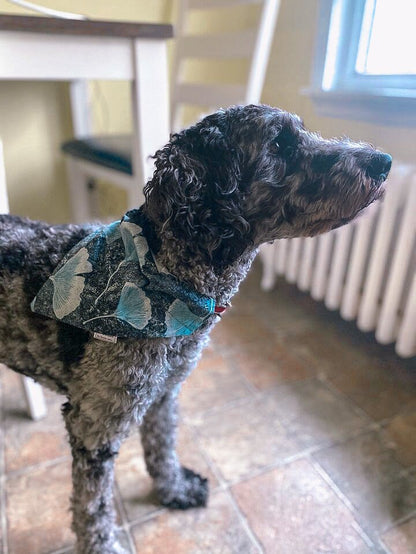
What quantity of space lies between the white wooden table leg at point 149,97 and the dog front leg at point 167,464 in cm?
74

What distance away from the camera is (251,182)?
2.58 ft

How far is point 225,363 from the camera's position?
1766 millimetres

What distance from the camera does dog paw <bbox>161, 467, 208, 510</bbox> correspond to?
3.89 ft

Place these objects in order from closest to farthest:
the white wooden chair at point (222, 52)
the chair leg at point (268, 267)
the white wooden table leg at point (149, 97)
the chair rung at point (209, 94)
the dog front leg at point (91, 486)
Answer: the dog front leg at point (91, 486) → the white wooden table leg at point (149, 97) → the white wooden chair at point (222, 52) → the chair rung at point (209, 94) → the chair leg at point (268, 267)

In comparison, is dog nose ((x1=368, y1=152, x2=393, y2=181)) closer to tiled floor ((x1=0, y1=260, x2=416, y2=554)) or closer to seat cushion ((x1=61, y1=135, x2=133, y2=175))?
tiled floor ((x1=0, y1=260, x2=416, y2=554))

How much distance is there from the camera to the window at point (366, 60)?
1570 mm

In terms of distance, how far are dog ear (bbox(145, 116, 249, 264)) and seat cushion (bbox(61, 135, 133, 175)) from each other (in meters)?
0.97

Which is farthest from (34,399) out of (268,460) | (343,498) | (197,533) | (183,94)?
(183,94)

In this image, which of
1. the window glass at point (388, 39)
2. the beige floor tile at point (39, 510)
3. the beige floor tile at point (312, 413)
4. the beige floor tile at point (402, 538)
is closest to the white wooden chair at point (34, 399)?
the beige floor tile at point (39, 510)

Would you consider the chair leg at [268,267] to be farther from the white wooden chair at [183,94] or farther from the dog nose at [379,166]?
the dog nose at [379,166]

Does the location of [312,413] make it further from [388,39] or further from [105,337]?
[388,39]

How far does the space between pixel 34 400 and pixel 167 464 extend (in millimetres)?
522

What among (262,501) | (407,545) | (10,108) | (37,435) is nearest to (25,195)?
(10,108)

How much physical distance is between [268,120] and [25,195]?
1.97 meters
